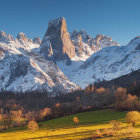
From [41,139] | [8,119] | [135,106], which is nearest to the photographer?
[41,139]

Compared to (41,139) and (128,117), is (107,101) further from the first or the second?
(41,139)

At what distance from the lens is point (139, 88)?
144m

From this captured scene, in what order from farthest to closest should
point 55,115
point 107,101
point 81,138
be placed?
1. point 107,101
2. point 55,115
3. point 81,138

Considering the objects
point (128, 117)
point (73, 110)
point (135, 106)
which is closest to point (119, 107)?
point (135, 106)

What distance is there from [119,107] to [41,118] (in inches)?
1727

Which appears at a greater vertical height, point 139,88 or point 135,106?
point 139,88

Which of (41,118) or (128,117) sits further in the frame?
(41,118)

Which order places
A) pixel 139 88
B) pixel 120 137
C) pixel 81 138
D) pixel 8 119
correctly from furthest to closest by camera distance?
pixel 139 88
pixel 8 119
pixel 81 138
pixel 120 137

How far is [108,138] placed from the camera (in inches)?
1633

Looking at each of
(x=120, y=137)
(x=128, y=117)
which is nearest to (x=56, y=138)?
(x=120, y=137)

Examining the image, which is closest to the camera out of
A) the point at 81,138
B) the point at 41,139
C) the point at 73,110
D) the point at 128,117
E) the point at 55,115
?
the point at 81,138

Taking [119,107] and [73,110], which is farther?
[73,110]

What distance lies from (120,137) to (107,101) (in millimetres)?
91645

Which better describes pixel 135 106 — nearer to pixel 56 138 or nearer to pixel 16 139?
pixel 56 138
